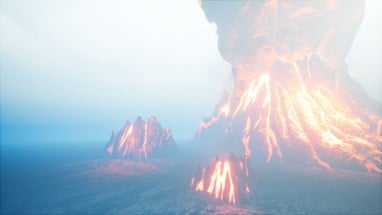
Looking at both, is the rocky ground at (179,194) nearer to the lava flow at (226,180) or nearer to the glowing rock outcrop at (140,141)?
the lava flow at (226,180)

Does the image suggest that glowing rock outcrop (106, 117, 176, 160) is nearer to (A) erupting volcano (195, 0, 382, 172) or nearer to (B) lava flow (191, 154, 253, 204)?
(A) erupting volcano (195, 0, 382, 172)

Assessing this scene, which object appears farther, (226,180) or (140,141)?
(140,141)

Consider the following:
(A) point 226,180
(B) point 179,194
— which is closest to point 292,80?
(A) point 226,180

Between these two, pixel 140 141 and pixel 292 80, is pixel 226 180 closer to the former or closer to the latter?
pixel 292 80

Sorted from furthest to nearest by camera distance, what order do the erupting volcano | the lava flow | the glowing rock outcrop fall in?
the glowing rock outcrop, the erupting volcano, the lava flow

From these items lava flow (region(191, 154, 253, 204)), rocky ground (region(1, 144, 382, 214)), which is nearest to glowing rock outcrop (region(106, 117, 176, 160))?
rocky ground (region(1, 144, 382, 214))

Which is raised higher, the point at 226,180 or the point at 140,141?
the point at 140,141

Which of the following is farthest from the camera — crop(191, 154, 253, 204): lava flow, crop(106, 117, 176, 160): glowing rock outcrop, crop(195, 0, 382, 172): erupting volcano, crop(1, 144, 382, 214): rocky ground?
crop(106, 117, 176, 160): glowing rock outcrop

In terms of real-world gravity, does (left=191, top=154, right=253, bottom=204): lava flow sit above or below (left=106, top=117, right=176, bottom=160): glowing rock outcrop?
below
